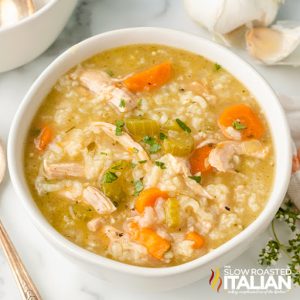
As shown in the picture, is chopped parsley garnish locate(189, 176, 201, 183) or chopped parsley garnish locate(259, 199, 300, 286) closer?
chopped parsley garnish locate(189, 176, 201, 183)

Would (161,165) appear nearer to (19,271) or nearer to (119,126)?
(119,126)

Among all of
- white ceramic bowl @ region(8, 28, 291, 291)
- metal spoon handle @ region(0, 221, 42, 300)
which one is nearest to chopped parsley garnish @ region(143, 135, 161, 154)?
white ceramic bowl @ region(8, 28, 291, 291)

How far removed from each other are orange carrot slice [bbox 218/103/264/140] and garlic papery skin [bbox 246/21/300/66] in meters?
0.67

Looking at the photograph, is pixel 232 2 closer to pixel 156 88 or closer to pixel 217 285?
pixel 156 88

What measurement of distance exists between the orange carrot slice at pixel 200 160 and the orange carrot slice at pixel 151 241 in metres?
0.33

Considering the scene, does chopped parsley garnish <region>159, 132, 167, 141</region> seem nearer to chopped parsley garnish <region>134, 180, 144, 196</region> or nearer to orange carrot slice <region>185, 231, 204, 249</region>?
chopped parsley garnish <region>134, 180, 144, 196</region>

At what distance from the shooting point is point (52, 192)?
275cm

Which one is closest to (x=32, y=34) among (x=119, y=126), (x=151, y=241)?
(x=119, y=126)

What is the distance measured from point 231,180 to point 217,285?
51cm

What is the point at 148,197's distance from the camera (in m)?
2.64

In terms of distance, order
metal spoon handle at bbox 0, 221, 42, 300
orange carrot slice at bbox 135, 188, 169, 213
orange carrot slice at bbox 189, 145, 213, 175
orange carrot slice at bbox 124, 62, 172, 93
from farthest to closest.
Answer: orange carrot slice at bbox 124, 62, 172, 93
metal spoon handle at bbox 0, 221, 42, 300
orange carrot slice at bbox 189, 145, 213, 175
orange carrot slice at bbox 135, 188, 169, 213

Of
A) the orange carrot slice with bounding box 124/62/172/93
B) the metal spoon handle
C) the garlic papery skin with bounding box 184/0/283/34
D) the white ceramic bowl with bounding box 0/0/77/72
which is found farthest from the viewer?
the garlic papery skin with bounding box 184/0/283/34

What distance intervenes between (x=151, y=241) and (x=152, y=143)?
1.46 ft

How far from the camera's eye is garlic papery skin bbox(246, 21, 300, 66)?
3.45 meters
